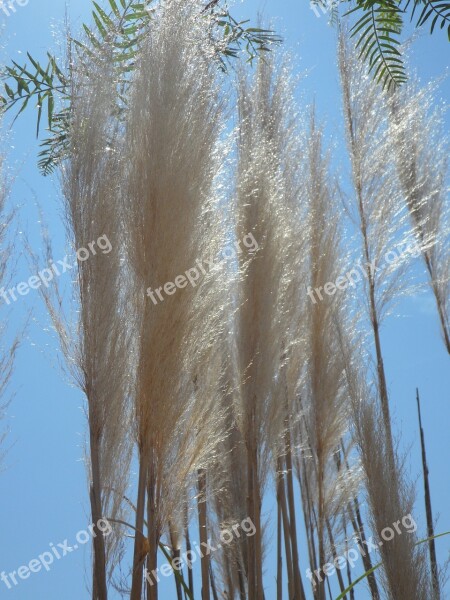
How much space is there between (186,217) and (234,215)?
60 centimetres

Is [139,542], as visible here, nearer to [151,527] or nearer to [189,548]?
[151,527]

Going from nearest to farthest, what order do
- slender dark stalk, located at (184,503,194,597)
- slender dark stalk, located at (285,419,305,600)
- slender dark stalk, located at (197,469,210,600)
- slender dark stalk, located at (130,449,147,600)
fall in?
slender dark stalk, located at (130,449,147,600)
slender dark stalk, located at (197,469,210,600)
slender dark stalk, located at (285,419,305,600)
slender dark stalk, located at (184,503,194,597)

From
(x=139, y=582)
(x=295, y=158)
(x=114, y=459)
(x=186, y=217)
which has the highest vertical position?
(x=295, y=158)

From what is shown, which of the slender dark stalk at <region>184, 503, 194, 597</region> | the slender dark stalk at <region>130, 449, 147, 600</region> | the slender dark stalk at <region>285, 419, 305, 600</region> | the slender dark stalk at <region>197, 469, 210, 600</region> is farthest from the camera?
the slender dark stalk at <region>184, 503, 194, 597</region>

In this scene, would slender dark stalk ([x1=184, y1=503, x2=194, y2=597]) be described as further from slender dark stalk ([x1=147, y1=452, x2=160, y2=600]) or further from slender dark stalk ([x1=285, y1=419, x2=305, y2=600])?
slender dark stalk ([x1=147, y1=452, x2=160, y2=600])

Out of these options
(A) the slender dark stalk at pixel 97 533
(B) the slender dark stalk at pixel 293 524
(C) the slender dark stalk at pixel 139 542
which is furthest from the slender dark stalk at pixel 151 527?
(B) the slender dark stalk at pixel 293 524

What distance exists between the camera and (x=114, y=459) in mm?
2170

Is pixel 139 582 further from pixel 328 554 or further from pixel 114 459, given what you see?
pixel 328 554

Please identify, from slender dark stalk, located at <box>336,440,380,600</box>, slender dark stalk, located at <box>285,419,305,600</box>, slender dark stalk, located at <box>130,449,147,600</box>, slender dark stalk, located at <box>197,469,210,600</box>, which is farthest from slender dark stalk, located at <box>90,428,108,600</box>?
slender dark stalk, located at <box>336,440,380,600</box>

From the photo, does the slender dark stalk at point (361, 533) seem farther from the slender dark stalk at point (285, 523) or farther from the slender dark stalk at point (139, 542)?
the slender dark stalk at point (139, 542)

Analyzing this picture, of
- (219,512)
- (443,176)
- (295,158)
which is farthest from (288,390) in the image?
(443,176)

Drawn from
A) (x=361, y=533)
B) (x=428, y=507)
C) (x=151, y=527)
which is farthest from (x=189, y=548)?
(x=151, y=527)

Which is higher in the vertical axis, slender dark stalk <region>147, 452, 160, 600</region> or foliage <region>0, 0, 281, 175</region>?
foliage <region>0, 0, 281, 175</region>

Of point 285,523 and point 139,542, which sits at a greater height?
point 285,523
